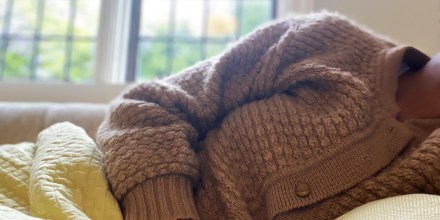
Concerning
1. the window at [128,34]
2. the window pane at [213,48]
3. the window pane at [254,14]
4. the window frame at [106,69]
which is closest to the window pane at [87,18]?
the window at [128,34]

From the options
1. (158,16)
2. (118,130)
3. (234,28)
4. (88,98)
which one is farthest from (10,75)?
(118,130)

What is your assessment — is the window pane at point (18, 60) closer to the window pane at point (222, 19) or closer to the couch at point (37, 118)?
the couch at point (37, 118)

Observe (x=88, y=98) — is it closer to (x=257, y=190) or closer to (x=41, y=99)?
(x=41, y=99)

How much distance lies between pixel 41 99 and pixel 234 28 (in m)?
0.74

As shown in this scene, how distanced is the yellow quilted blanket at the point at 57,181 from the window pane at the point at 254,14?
1.03 m

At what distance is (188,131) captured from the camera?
84 cm

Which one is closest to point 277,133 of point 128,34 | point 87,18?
point 128,34

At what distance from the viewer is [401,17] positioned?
1.32m

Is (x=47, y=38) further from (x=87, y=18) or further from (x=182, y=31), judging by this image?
(x=182, y=31)

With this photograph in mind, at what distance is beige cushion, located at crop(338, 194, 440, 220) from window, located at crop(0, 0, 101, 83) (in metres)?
1.38

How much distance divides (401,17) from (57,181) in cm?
104

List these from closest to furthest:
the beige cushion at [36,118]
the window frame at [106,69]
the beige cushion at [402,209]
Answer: the beige cushion at [402,209], the beige cushion at [36,118], the window frame at [106,69]

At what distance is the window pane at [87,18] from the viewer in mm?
1786

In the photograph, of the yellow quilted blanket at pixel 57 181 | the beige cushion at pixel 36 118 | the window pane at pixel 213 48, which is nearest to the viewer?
the yellow quilted blanket at pixel 57 181
